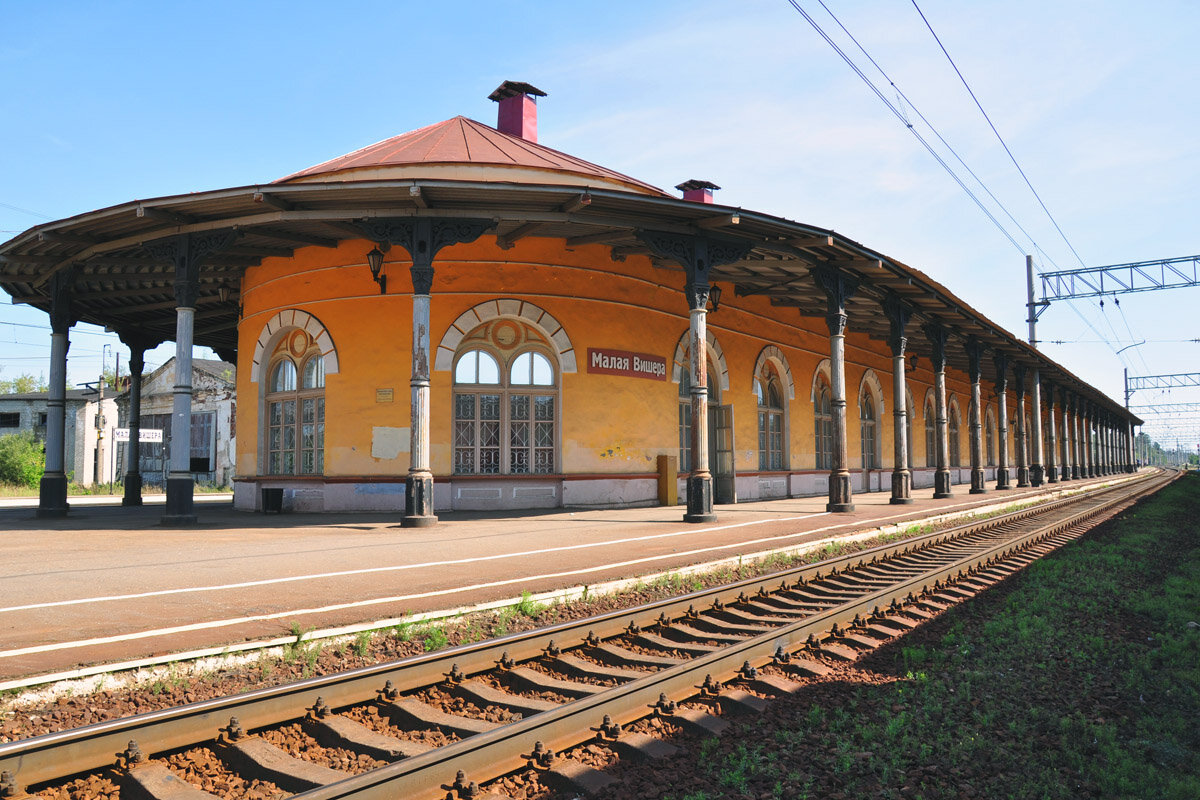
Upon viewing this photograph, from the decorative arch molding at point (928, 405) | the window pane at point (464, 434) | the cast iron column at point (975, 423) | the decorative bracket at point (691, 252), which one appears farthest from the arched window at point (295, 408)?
the decorative arch molding at point (928, 405)

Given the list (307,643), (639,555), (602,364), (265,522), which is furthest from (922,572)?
(265,522)

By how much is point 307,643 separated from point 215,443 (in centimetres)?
2993

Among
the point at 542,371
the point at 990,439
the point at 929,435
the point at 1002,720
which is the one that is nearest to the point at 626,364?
the point at 542,371

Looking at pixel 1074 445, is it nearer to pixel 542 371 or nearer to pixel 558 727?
pixel 542 371

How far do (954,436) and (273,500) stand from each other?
96.5 feet

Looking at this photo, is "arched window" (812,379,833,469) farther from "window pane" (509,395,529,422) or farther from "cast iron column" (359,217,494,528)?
"cast iron column" (359,217,494,528)

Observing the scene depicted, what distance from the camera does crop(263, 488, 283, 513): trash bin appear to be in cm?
1436

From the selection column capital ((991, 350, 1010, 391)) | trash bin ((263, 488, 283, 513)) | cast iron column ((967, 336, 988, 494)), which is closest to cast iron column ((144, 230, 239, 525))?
trash bin ((263, 488, 283, 513))

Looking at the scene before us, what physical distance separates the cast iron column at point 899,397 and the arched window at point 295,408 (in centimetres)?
1204

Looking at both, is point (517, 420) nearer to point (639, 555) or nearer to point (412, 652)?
point (639, 555)

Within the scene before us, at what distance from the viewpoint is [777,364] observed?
2044 cm

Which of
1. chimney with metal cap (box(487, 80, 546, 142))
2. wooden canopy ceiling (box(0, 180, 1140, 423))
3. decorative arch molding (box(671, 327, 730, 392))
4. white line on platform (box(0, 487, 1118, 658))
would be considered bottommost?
white line on platform (box(0, 487, 1118, 658))

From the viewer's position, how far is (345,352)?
563 inches

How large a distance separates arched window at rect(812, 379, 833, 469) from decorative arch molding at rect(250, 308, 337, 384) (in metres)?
13.5
